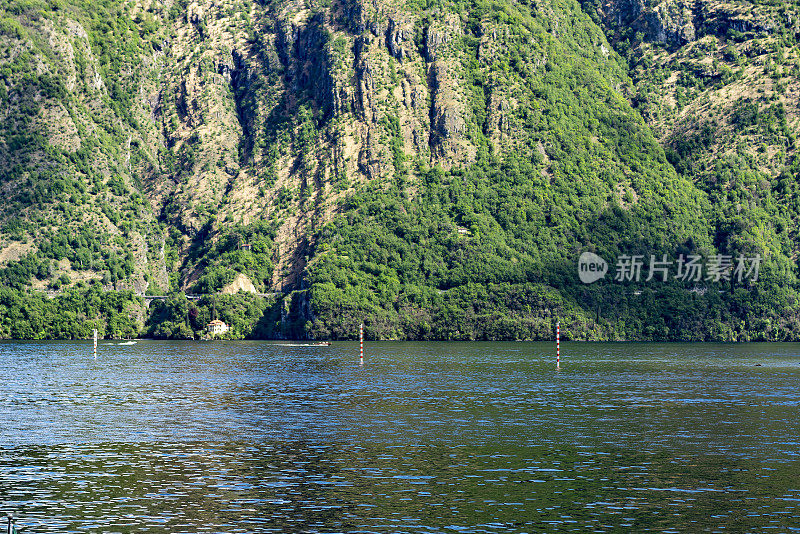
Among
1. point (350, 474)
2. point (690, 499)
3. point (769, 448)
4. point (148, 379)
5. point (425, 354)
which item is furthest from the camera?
point (425, 354)

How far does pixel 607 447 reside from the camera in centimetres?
5662

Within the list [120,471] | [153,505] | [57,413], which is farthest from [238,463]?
[57,413]

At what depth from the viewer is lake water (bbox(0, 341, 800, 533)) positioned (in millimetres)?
39250

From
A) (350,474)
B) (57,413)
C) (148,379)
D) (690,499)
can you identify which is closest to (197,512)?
(350,474)

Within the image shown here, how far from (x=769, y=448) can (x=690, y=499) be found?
1572 centimetres

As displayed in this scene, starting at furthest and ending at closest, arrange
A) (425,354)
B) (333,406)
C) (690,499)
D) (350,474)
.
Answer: (425,354) < (333,406) < (350,474) < (690,499)

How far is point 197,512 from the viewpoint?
1560 inches

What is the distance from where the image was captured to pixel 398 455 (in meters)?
53.5

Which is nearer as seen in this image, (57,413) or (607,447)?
(607,447)

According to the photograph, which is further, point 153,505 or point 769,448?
point 769,448

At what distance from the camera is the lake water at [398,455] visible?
39.2 metres

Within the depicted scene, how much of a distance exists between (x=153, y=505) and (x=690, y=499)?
71.7ft

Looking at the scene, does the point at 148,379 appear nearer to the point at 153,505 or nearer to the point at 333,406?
the point at 333,406

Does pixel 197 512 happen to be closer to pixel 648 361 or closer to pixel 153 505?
pixel 153 505
